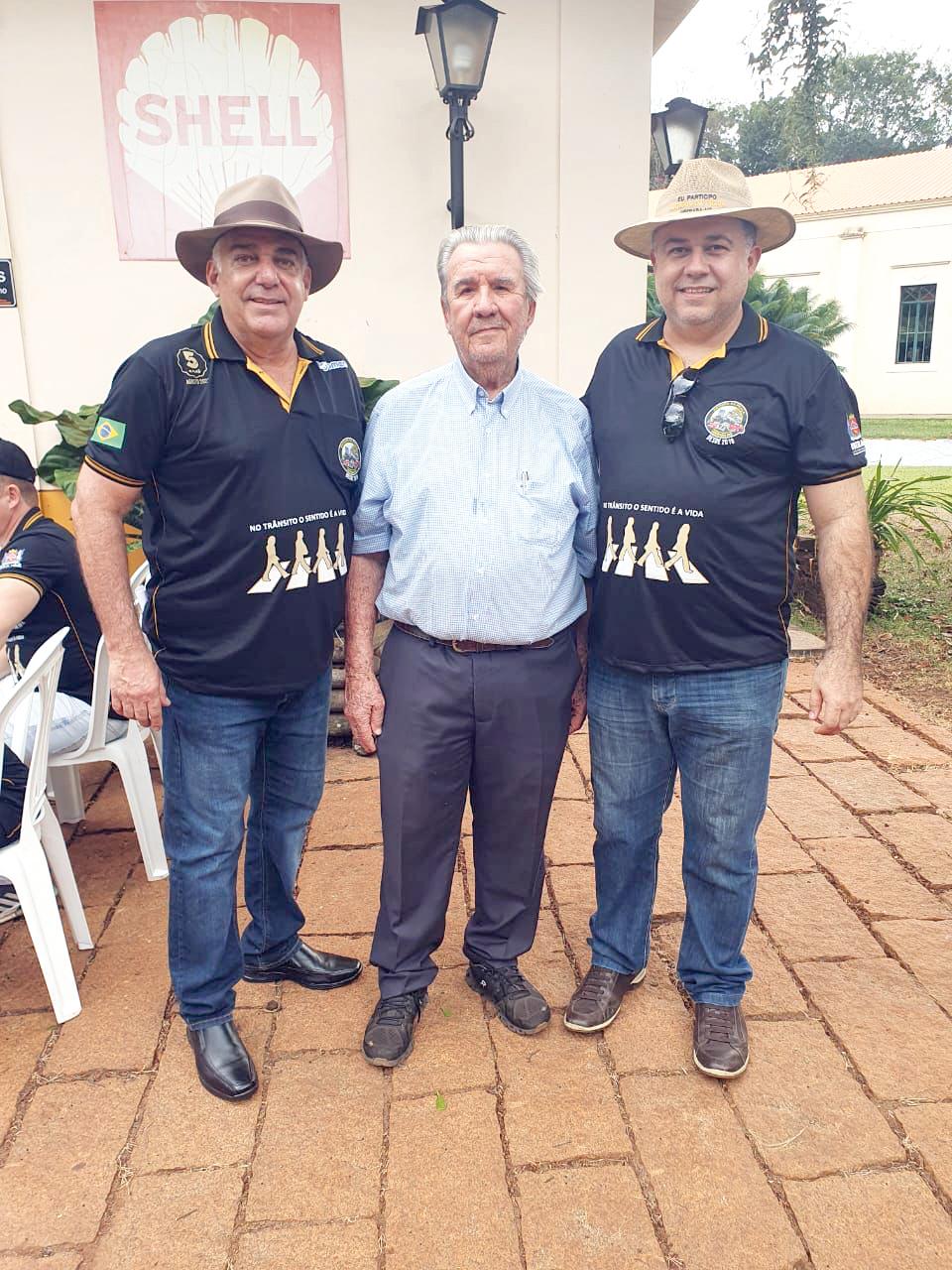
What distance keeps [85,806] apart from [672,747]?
2.46 metres

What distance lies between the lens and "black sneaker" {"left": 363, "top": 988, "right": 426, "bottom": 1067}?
231cm

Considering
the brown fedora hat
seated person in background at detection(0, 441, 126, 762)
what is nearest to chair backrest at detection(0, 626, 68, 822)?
seated person in background at detection(0, 441, 126, 762)

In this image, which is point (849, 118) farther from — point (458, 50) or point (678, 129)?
point (458, 50)

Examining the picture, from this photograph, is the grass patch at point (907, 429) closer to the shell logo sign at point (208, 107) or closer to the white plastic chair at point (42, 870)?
the shell logo sign at point (208, 107)

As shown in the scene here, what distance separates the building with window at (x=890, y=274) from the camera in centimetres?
2358

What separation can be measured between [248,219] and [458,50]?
2.87m

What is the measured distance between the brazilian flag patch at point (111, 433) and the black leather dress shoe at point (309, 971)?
1474 mm

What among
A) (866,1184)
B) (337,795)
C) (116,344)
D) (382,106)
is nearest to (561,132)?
(382,106)

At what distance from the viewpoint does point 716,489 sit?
2.10m

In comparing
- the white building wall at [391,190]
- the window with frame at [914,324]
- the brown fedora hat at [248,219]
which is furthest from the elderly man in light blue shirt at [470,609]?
the window with frame at [914,324]

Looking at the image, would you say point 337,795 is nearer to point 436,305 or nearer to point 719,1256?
point 719,1256

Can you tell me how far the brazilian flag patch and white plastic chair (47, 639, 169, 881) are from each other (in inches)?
44.6

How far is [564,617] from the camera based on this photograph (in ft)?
7.54

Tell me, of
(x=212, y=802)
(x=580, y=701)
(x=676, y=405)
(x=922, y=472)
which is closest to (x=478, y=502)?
(x=676, y=405)
